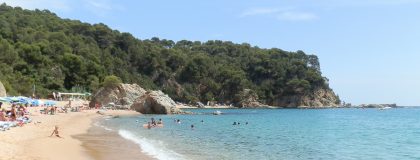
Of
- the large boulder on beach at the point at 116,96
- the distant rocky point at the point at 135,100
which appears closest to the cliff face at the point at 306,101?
the distant rocky point at the point at 135,100

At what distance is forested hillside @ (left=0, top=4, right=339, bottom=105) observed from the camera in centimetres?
10225

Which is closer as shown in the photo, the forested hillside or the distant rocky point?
the distant rocky point

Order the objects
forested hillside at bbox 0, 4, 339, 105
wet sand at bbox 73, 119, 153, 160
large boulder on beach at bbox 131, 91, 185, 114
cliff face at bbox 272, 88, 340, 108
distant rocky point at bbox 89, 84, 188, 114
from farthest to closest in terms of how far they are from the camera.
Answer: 1. cliff face at bbox 272, 88, 340, 108
2. forested hillside at bbox 0, 4, 339, 105
3. distant rocky point at bbox 89, 84, 188, 114
4. large boulder on beach at bbox 131, 91, 185, 114
5. wet sand at bbox 73, 119, 153, 160

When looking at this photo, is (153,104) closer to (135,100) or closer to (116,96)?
(135,100)

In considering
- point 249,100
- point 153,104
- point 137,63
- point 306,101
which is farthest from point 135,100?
point 306,101

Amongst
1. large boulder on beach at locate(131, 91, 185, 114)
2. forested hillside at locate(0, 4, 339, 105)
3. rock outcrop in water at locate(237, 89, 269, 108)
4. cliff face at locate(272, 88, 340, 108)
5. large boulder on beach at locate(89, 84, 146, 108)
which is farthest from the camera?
cliff face at locate(272, 88, 340, 108)

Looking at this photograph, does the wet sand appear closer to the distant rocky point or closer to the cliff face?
the distant rocky point

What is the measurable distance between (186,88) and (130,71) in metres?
17.4

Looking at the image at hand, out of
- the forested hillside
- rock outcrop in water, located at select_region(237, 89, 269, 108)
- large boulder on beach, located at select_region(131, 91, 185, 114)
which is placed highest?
the forested hillside

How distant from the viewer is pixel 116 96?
263ft

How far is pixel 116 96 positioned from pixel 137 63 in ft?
198

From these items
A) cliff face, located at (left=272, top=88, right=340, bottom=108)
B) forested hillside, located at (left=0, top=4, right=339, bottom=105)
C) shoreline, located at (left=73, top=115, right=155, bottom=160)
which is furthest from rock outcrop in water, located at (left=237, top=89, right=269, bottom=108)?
shoreline, located at (left=73, top=115, right=155, bottom=160)

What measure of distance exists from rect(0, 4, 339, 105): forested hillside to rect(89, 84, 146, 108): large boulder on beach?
18188mm

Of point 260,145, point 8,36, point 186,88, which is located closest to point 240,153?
point 260,145
